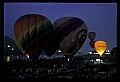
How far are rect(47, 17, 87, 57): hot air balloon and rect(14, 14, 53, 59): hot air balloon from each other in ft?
3.00

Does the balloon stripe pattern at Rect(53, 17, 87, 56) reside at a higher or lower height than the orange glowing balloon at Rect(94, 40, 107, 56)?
higher

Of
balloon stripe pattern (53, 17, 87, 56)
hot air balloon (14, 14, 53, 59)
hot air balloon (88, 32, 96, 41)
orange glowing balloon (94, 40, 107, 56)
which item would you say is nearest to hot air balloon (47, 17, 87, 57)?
balloon stripe pattern (53, 17, 87, 56)

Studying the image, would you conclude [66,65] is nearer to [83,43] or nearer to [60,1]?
[83,43]

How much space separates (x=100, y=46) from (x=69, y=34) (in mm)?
4004

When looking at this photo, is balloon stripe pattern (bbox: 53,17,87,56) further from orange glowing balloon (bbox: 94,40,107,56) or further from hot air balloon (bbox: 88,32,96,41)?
hot air balloon (bbox: 88,32,96,41)

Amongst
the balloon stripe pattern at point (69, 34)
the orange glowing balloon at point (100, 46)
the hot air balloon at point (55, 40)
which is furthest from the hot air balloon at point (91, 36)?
the hot air balloon at point (55, 40)

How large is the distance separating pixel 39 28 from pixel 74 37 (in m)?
1.77

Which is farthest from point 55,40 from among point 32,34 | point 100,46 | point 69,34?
point 100,46

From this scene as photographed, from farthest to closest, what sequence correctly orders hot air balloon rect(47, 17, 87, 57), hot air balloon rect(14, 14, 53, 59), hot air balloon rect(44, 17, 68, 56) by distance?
hot air balloon rect(47, 17, 87, 57) → hot air balloon rect(44, 17, 68, 56) → hot air balloon rect(14, 14, 53, 59)

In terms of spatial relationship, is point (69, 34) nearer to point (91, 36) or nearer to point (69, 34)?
point (69, 34)

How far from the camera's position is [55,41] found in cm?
842

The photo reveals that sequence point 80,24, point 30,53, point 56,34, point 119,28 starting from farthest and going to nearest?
point 80,24
point 56,34
point 30,53
point 119,28

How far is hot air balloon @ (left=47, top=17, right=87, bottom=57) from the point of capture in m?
8.48

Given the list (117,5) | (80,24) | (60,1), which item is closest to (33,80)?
(60,1)
